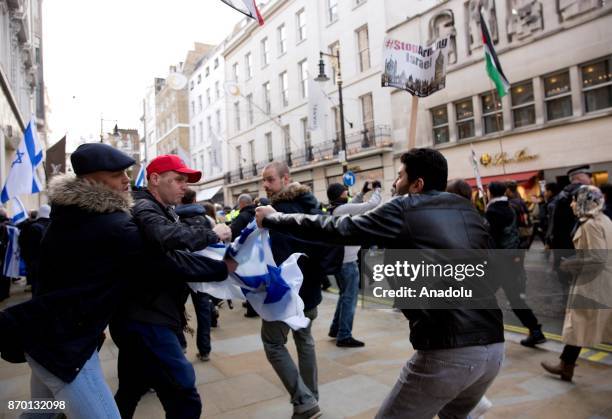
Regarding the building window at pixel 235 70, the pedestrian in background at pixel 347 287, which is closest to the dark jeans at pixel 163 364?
the pedestrian in background at pixel 347 287

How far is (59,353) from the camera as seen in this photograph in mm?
2039

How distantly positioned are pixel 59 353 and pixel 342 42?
2660 cm

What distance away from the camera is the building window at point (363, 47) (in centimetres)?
2484

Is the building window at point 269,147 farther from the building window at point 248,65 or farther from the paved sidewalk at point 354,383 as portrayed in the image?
the paved sidewalk at point 354,383

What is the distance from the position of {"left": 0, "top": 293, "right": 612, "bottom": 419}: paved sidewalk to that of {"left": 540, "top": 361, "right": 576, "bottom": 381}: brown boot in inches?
2.6

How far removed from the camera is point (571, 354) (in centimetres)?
406

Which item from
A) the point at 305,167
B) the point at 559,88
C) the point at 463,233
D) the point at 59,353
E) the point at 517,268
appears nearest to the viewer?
the point at 59,353

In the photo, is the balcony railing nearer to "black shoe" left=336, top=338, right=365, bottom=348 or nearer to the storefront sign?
the storefront sign

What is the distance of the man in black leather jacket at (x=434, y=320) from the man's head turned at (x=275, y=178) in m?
1.57

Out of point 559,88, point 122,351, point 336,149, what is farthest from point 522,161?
point 122,351

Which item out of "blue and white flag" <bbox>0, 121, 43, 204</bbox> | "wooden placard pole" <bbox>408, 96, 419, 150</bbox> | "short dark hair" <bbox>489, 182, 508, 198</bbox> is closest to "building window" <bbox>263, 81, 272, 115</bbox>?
"blue and white flag" <bbox>0, 121, 43, 204</bbox>

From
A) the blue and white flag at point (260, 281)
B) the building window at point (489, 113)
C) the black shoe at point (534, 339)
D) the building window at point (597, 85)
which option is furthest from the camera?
the building window at point (489, 113)

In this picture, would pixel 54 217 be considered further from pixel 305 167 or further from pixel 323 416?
pixel 305 167

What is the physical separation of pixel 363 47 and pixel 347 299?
22.3 metres
